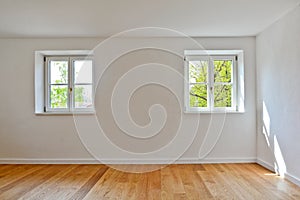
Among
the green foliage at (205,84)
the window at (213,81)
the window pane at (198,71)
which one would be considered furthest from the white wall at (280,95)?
the window pane at (198,71)

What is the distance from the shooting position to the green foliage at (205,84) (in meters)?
5.50

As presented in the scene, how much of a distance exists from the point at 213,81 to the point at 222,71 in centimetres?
25

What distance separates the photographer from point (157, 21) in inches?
175

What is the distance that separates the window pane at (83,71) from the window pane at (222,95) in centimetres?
222

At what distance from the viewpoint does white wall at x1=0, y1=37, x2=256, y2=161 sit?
5.32 metres

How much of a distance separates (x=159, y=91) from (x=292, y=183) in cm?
247

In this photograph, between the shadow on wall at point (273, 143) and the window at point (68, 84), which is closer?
the shadow on wall at point (273, 143)

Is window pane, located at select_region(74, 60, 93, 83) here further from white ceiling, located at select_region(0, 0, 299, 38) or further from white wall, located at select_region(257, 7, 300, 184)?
white wall, located at select_region(257, 7, 300, 184)

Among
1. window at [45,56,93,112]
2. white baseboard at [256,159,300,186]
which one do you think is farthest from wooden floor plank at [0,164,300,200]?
window at [45,56,93,112]

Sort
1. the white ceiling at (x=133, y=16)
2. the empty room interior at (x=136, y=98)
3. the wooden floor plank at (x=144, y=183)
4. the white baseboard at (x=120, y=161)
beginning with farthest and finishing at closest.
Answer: the white baseboard at (x=120, y=161), the empty room interior at (x=136, y=98), the white ceiling at (x=133, y=16), the wooden floor plank at (x=144, y=183)

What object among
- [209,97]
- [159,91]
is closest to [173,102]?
[159,91]

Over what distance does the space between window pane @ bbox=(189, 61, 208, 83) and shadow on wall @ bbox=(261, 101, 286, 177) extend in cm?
115

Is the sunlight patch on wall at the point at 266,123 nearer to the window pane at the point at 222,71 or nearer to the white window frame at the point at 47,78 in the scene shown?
the window pane at the point at 222,71

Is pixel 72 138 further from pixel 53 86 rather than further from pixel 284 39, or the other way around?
pixel 284 39
